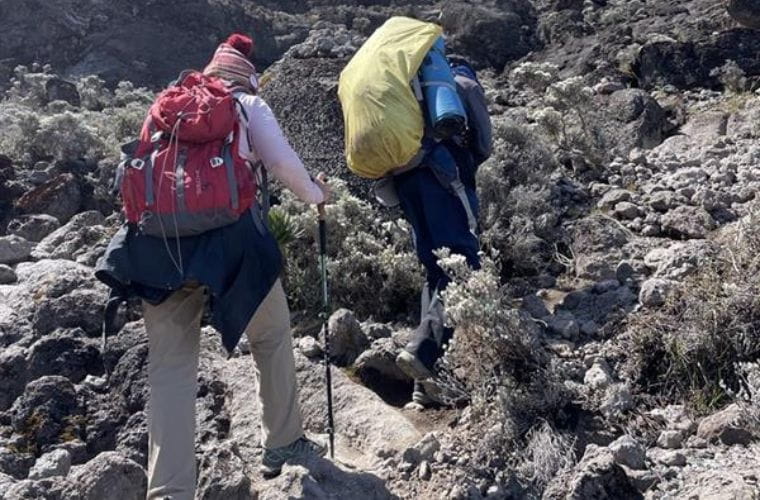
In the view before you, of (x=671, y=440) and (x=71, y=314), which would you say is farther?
(x=71, y=314)

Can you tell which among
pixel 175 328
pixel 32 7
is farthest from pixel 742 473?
pixel 32 7

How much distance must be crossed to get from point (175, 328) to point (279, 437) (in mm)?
684

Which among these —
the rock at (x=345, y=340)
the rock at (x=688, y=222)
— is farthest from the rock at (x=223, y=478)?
the rock at (x=688, y=222)

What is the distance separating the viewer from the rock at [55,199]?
879cm

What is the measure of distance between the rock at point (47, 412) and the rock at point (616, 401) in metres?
2.59

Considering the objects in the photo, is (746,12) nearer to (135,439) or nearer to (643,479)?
(643,479)

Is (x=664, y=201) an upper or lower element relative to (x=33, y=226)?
upper

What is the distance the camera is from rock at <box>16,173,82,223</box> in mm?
8789

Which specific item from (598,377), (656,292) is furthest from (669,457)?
(656,292)

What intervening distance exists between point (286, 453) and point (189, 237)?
104cm

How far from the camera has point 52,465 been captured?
4.79 m

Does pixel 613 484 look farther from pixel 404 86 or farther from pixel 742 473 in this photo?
pixel 404 86

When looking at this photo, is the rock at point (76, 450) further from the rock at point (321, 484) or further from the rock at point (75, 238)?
the rock at point (75, 238)

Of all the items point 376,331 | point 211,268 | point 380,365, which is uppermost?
point 211,268
